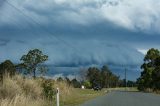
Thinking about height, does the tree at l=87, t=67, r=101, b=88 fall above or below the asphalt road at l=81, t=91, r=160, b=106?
above

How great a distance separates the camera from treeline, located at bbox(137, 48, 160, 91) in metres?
96.0

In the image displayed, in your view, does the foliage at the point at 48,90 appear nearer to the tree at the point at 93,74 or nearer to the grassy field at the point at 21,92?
the grassy field at the point at 21,92

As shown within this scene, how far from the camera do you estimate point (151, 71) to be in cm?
10144

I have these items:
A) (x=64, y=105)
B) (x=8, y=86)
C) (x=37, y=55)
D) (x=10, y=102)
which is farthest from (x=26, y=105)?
(x=37, y=55)

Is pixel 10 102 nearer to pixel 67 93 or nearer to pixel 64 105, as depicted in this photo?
pixel 64 105

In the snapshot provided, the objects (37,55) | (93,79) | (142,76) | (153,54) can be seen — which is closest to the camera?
(37,55)

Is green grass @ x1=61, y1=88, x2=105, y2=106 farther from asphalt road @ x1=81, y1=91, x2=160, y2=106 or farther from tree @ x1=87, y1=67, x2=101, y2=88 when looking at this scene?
tree @ x1=87, y1=67, x2=101, y2=88

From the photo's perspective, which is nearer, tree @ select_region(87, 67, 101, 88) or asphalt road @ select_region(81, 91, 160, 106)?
asphalt road @ select_region(81, 91, 160, 106)

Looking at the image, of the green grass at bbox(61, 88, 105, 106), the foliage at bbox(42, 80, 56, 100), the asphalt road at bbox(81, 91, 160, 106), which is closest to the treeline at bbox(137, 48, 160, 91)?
the green grass at bbox(61, 88, 105, 106)

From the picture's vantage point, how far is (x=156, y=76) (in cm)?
9469

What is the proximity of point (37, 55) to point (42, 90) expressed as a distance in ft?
79.8

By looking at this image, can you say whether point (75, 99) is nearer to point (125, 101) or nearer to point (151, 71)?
point (125, 101)

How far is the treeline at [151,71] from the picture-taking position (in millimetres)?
96000

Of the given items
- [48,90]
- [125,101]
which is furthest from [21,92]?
[125,101]
